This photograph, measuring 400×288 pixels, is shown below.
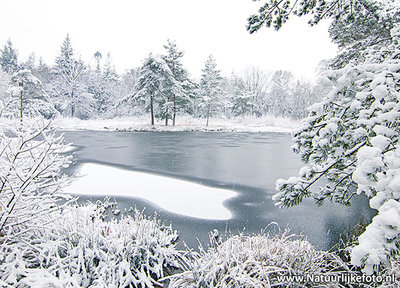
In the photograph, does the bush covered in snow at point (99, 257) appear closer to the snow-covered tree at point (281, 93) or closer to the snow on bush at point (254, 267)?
the snow on bush at point (254, 267)

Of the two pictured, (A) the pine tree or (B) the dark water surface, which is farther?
(A) the pine tree

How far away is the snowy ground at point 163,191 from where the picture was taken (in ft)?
19.5

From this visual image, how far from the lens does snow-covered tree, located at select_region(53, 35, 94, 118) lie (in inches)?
1571

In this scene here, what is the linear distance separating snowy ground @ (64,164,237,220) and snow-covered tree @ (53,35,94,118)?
3524 cm

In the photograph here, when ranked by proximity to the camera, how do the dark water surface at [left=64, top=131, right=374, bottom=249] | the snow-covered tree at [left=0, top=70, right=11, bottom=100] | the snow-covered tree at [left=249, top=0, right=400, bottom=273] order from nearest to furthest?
the snow-covered tree at [left=249, top=0, right=400, bottom=273], the dark water surface at [left=64, top=131, right=374, bottom=249], the snow-covered tree at [left=0, top=70, right=11, bottom=100]

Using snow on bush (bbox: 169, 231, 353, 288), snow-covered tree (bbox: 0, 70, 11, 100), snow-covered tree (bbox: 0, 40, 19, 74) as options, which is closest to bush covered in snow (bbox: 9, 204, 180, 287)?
snow on bush (bbox: 169, 231, 353, 288)

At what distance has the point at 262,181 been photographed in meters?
8.67

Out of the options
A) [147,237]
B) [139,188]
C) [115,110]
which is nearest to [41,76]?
[115,110]

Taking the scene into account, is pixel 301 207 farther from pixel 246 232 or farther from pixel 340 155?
pixel 340 155

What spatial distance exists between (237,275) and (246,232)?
6.57 feet

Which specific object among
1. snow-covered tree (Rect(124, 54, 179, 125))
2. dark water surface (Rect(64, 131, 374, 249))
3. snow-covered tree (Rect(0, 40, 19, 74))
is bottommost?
dark water surface (Rect(64, 131, 374, 249))

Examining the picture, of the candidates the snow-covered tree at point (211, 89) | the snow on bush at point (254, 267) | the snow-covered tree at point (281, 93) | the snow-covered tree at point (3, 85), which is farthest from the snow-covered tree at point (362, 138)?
the snow-covered tree at point (281, 93)

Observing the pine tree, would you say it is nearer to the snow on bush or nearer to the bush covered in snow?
the bush covered in snow

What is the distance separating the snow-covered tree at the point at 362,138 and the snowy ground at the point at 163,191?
11.3ft
